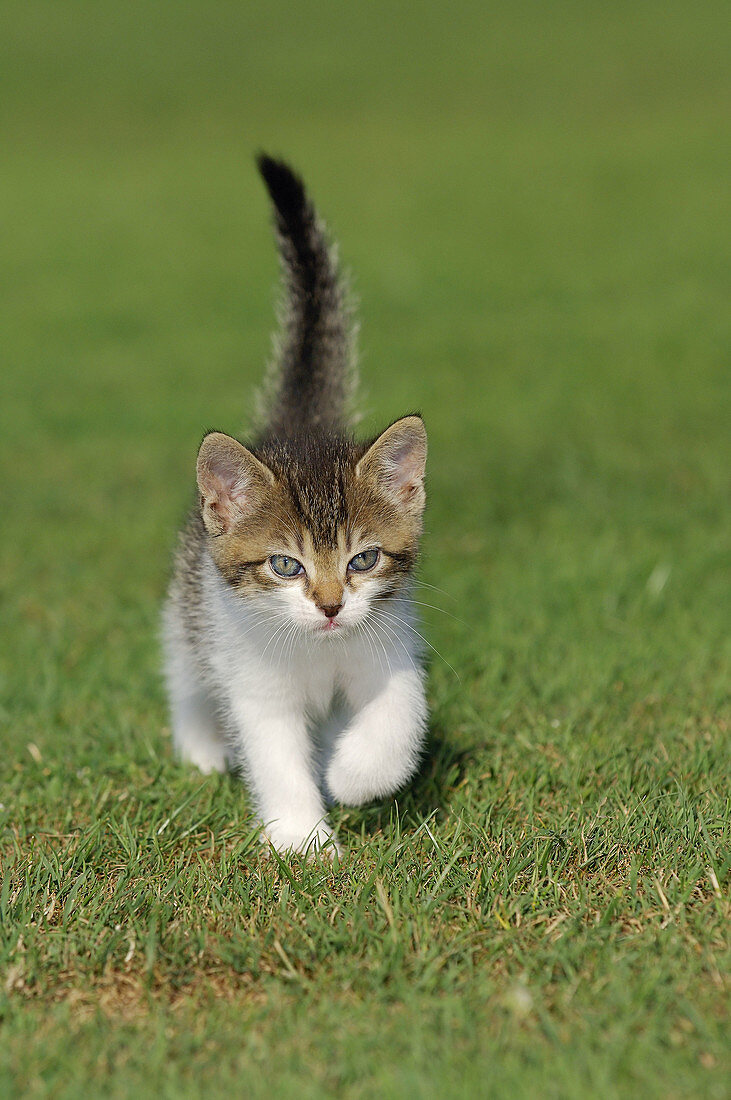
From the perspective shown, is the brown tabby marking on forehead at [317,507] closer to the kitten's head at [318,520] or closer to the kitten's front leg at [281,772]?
the kitten's head at [318,520]

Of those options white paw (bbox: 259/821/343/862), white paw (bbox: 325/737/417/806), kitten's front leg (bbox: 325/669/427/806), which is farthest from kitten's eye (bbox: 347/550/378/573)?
white paw (bbox: 259/821/343/862)

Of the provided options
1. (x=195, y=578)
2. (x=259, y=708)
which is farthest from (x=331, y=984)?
(x=195, y=578)

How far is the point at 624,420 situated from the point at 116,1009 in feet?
20.5

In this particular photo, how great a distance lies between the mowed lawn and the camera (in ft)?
8.93

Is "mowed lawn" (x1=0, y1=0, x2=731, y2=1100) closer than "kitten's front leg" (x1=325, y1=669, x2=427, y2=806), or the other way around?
"mowed lawn" (x1=0, y1=0, x2=731, y2=1100)

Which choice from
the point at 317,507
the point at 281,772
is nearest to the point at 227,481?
the point at 317,507

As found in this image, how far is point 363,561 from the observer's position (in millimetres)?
3553

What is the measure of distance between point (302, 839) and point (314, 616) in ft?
2.27

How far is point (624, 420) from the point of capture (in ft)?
27.2

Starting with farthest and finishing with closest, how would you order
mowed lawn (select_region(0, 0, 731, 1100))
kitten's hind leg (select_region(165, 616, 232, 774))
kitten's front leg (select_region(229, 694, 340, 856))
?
kitten's hind leg (select_region(165, 616, 232, 774)) → kitten's front leg (select_region(229, 694, 340, 856)) → mowed lawn (select_region(0, 0, 731, 1100))

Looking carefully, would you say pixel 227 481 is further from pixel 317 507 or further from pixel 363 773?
pixel 363 773

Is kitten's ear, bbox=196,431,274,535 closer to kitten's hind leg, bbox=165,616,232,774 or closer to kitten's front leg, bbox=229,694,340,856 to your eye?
kitten's front leg, bbox=229,694,340,856

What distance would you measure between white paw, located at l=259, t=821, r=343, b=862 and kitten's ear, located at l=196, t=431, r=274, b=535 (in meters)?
0.91

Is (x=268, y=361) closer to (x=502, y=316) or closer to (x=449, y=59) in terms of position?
(x=502, y=316)
